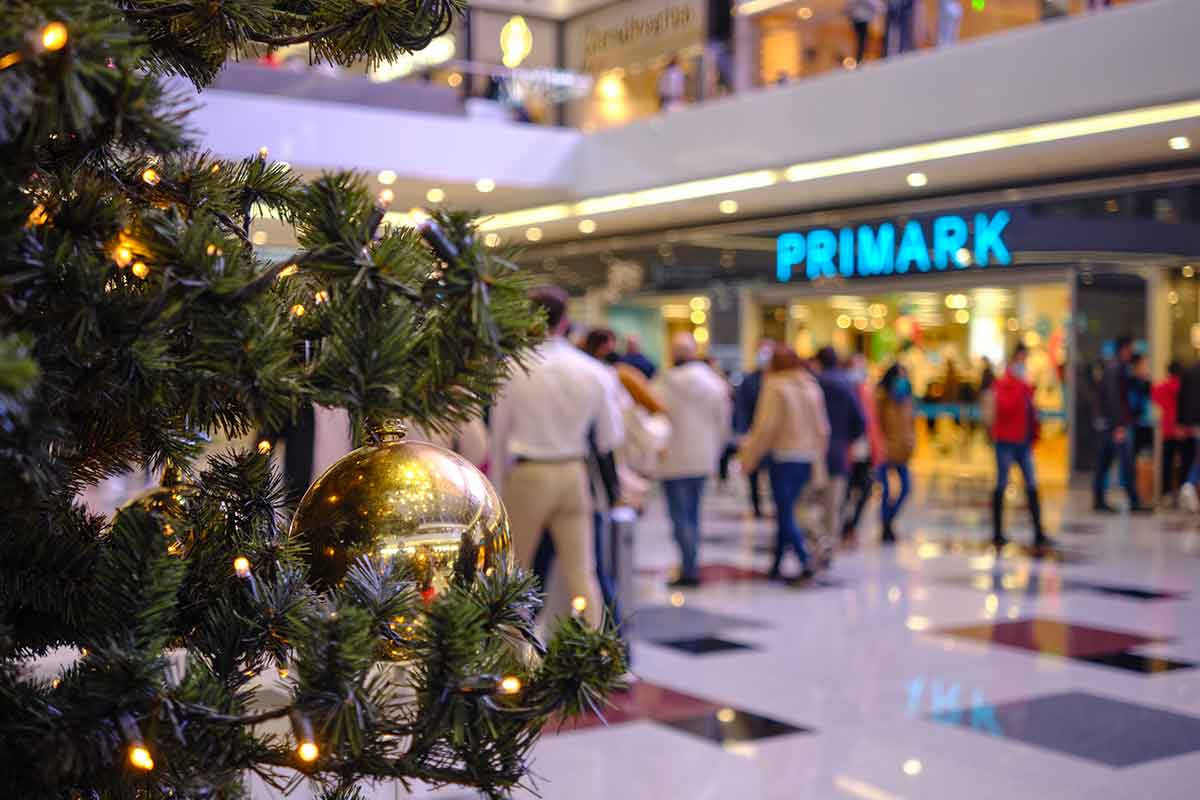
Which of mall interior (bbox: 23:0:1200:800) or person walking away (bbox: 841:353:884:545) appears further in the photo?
person walking away (bbox: 841:353:884:545)

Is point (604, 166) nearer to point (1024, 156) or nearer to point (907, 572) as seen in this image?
point (1024, 156)

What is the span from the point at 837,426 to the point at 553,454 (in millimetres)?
Result: 4450

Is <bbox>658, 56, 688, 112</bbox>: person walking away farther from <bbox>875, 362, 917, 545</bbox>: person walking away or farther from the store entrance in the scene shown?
<bbox>875, 362, 917, 545</bbox>: person walking away

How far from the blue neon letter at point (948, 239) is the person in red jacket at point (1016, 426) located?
5.01 m

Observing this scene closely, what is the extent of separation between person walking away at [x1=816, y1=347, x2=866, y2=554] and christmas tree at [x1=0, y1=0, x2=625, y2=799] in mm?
7963

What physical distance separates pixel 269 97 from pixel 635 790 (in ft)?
36.0

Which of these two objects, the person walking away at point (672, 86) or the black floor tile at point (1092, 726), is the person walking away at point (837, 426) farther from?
the person walking away at point (672, 86)

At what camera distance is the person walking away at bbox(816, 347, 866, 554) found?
9188 mm

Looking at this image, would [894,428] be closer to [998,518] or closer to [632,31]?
[998,518]

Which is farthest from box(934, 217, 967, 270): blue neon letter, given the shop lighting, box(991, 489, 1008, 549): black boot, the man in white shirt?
the man in white shirt

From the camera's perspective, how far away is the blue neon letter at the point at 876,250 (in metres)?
15.5

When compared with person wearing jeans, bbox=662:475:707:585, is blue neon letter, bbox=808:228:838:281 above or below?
above

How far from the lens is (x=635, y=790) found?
4.13 metres

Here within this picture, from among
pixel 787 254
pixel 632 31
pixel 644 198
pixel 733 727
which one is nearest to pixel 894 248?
pixel 787 254
